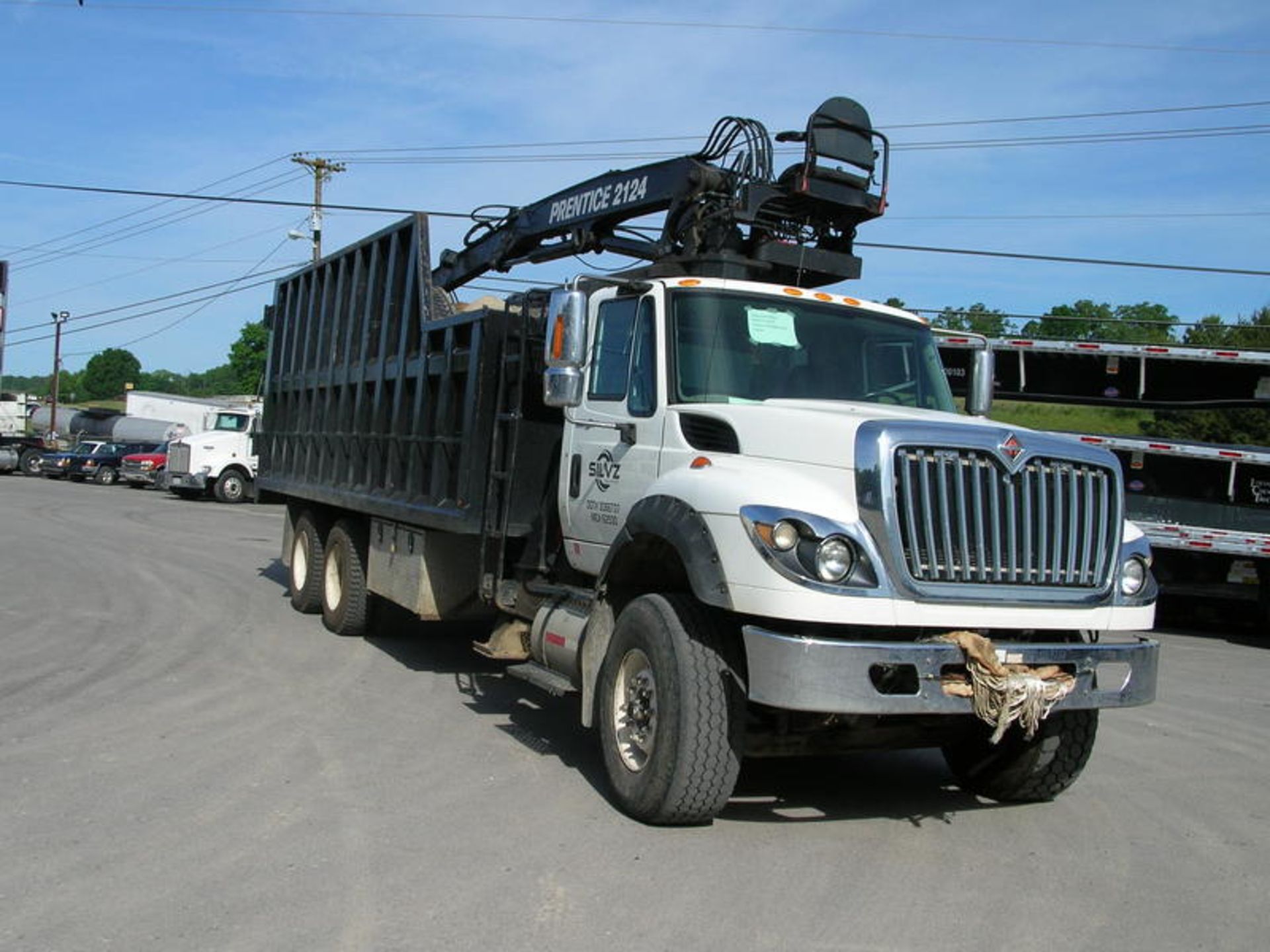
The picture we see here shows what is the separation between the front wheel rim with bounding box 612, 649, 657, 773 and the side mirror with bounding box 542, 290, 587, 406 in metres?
1.53

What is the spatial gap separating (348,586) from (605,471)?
461 centimetres

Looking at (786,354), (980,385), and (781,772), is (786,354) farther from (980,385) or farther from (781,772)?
(781,772)

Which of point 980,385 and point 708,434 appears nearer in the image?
point 708,434

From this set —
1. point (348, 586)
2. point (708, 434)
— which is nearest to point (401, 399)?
point (348, 586)

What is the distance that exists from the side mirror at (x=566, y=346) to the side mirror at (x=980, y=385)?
8.45 ft

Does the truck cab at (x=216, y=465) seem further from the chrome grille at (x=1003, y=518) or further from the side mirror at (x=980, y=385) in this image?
the chrome grille at (x=1003, y=518)

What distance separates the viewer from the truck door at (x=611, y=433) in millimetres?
6250

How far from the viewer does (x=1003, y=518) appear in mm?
5219

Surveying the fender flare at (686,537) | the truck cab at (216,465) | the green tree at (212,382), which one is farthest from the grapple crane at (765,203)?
the green tree at (212,382)

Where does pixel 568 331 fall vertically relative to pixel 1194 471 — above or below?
above

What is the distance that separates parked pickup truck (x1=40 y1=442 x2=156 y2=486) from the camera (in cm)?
4088

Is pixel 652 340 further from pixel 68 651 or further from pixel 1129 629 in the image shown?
pixel 68 651

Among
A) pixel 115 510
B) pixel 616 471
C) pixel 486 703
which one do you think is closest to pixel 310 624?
pixel 486 703

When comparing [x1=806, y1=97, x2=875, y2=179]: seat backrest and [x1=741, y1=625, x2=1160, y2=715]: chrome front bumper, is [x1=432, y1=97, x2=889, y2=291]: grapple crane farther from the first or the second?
[x1=741, y1=625, x2=1160, y2=715]: chrome front bumper
